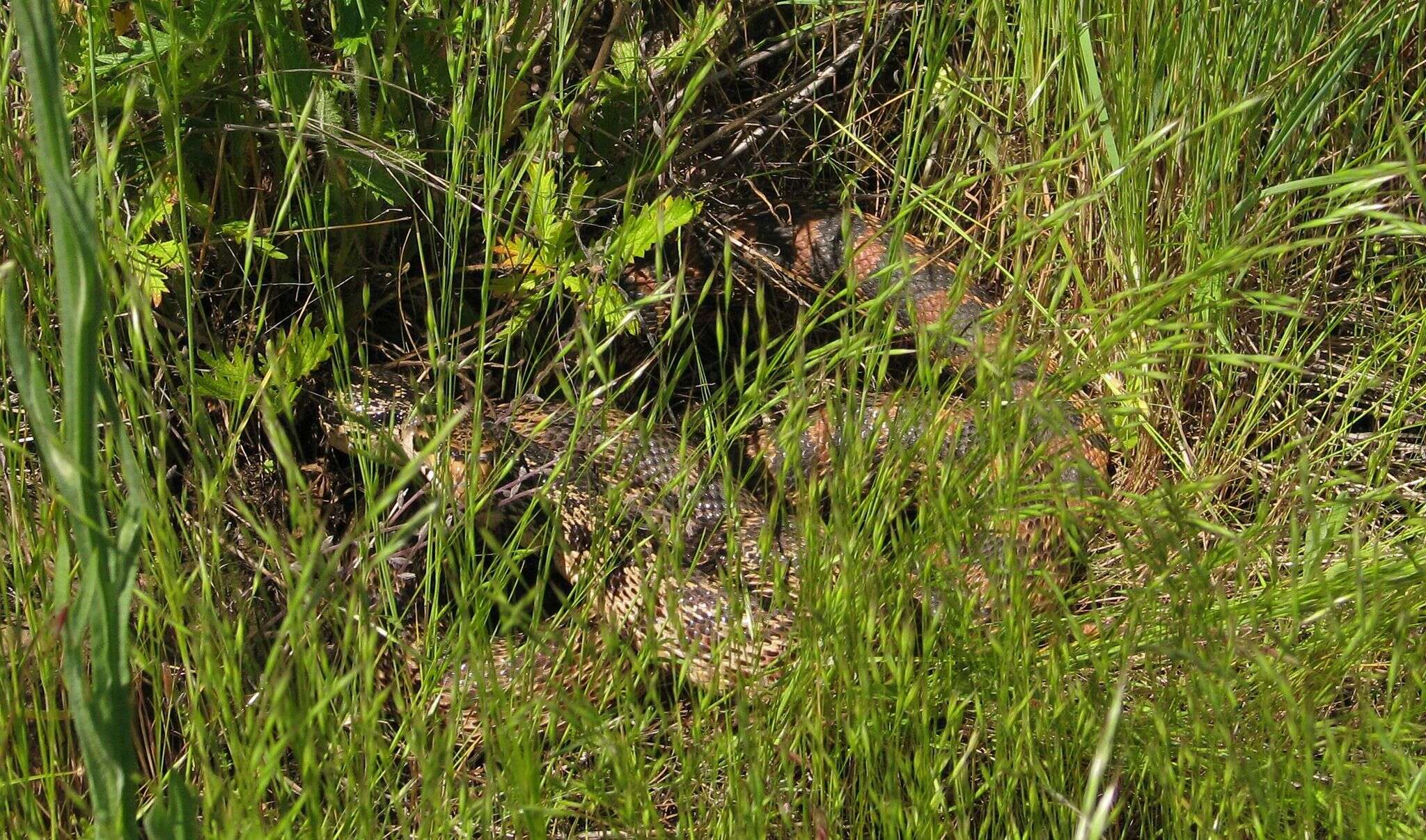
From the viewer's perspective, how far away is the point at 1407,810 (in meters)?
1.22

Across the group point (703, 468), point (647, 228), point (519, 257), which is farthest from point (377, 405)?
point (647, 228)

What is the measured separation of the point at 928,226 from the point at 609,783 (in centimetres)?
224

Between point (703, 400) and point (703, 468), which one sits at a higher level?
point (703, 400)

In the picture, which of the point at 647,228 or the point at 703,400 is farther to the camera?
the point at 703,400

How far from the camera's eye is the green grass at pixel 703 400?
1.22 metres

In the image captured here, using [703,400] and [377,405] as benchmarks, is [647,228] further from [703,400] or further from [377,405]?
[377,405]

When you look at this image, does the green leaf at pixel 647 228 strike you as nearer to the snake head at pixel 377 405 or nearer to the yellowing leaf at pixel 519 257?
the yellowing leaf at pixel 519 257

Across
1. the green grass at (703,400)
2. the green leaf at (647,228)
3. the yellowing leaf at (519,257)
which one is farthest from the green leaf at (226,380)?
the green leaf at (647,228)

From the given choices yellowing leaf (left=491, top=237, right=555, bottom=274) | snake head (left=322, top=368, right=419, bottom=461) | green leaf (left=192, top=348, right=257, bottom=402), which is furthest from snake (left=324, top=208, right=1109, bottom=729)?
yellowing leaf (left=491, top=237, right=555, bottom=274)

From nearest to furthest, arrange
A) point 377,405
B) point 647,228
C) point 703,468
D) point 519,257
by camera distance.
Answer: point 647,228, point 519,257, point 703,468, point 377,405

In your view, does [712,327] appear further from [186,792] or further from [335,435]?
[186,792]

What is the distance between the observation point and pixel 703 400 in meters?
2.36

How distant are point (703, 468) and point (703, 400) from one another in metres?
0.26

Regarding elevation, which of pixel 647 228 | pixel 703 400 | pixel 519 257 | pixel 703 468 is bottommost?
pixel 703 468
